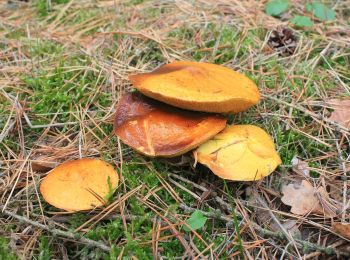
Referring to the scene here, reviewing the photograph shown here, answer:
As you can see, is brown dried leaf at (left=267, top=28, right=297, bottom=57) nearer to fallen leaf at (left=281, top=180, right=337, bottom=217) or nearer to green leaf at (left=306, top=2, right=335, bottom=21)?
green leaf at (left=306, top=2, right=335, bottom=21)

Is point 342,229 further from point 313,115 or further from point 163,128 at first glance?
point 163,128

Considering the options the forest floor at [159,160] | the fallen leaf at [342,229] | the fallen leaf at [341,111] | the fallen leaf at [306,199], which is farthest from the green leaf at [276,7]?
the fallen leaf at [342,229]


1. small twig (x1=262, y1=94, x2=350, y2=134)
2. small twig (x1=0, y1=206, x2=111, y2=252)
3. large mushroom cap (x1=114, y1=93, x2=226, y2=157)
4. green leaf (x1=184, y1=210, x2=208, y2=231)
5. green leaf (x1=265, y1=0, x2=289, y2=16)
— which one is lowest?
small twig (x1=0, y1=206, x2=111, y2=252)

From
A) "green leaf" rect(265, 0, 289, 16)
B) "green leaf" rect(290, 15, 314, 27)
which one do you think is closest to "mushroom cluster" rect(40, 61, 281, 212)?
"green leaf" rect(290, 15, 314, 27)

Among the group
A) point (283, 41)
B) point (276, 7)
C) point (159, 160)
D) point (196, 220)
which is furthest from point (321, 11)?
point (196, 220)

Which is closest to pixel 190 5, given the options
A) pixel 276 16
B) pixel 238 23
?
pixel 238 23

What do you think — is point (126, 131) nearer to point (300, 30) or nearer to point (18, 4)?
point (300, 30)
